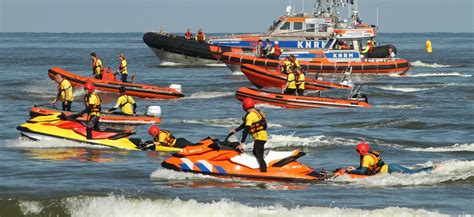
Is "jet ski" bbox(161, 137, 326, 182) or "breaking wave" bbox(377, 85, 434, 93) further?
"breaking wave" bbox(377, 85, 434, 93)

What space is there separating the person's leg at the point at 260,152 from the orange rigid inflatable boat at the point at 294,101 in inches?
517

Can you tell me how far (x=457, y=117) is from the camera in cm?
3038

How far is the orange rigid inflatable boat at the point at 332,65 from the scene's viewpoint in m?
40.8

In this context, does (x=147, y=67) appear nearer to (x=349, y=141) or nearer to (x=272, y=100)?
(x=272, y=100)

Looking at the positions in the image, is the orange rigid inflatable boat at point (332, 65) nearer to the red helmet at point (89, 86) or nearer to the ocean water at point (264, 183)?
the ocean water at point (264, 183)

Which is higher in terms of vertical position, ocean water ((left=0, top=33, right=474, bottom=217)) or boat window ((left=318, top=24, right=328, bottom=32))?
boat window ((left=318, top=24, right=328, bottom=32))

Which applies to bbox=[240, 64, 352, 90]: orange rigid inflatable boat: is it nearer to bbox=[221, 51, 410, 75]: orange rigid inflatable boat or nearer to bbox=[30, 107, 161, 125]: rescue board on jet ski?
bbox=[221, 51, 410, 75]: orange rigid inflatable boat

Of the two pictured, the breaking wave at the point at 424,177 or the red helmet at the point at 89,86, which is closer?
the breaking wave at the point at 424,177

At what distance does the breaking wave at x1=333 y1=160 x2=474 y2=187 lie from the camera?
16.9 meters

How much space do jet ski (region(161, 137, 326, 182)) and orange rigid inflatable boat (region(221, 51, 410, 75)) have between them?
73.4ft

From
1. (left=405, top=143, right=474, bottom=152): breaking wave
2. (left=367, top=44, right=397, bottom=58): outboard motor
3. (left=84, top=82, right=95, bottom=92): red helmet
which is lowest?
(left=405, top=143, right=474, bottom=152): breaking wave

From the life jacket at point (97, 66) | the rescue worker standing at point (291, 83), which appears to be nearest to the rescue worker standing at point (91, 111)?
the rescue worker standing at point (291, 83)

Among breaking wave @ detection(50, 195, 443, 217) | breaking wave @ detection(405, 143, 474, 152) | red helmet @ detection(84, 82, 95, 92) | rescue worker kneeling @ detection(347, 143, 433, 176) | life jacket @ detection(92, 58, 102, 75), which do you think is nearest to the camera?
breaking wave @ detection(50, 195, 443, 217)

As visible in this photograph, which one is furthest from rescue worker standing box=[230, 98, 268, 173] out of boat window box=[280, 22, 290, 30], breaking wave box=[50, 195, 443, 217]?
boat window box=[280, 22, 290, 30]
